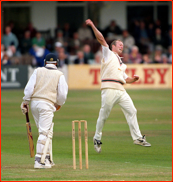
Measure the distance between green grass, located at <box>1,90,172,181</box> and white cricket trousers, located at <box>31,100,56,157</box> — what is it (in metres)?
0.43

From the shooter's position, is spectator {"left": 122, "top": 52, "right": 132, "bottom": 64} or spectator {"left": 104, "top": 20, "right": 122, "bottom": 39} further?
spectator {"left": 104, "top": 20, "right": 122, "bottom": 39}

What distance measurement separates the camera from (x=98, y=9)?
104 ft

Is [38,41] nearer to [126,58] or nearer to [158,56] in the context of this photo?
[126,58]

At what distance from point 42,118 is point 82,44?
20102 mm

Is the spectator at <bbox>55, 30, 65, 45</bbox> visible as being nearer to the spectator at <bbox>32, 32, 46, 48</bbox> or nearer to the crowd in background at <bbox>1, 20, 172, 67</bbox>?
the crowd in background at <bbox>1, 20, 172, 67</bbox>

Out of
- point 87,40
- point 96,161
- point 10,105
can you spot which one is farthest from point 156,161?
point 87,40

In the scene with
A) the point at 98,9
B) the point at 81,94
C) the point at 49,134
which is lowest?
the point at 81,94

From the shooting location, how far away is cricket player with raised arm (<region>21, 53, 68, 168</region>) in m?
8.56

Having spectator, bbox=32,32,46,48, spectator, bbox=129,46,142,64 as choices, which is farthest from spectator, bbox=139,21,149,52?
spectator, bbox=32,32,46,48

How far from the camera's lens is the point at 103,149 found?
10.6 m

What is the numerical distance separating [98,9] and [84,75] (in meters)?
7.75

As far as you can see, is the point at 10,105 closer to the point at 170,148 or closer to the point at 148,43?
the point at 170,148

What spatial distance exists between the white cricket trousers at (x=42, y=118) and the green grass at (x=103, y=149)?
0.43m

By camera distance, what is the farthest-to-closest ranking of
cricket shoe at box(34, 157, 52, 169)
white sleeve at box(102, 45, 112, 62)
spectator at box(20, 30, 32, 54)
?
spectator at box(20, 30, 32, 54) < white sleeve at box(102, 45, 112, 62) < cricket shoe at box(34, 157, 52, 169)
